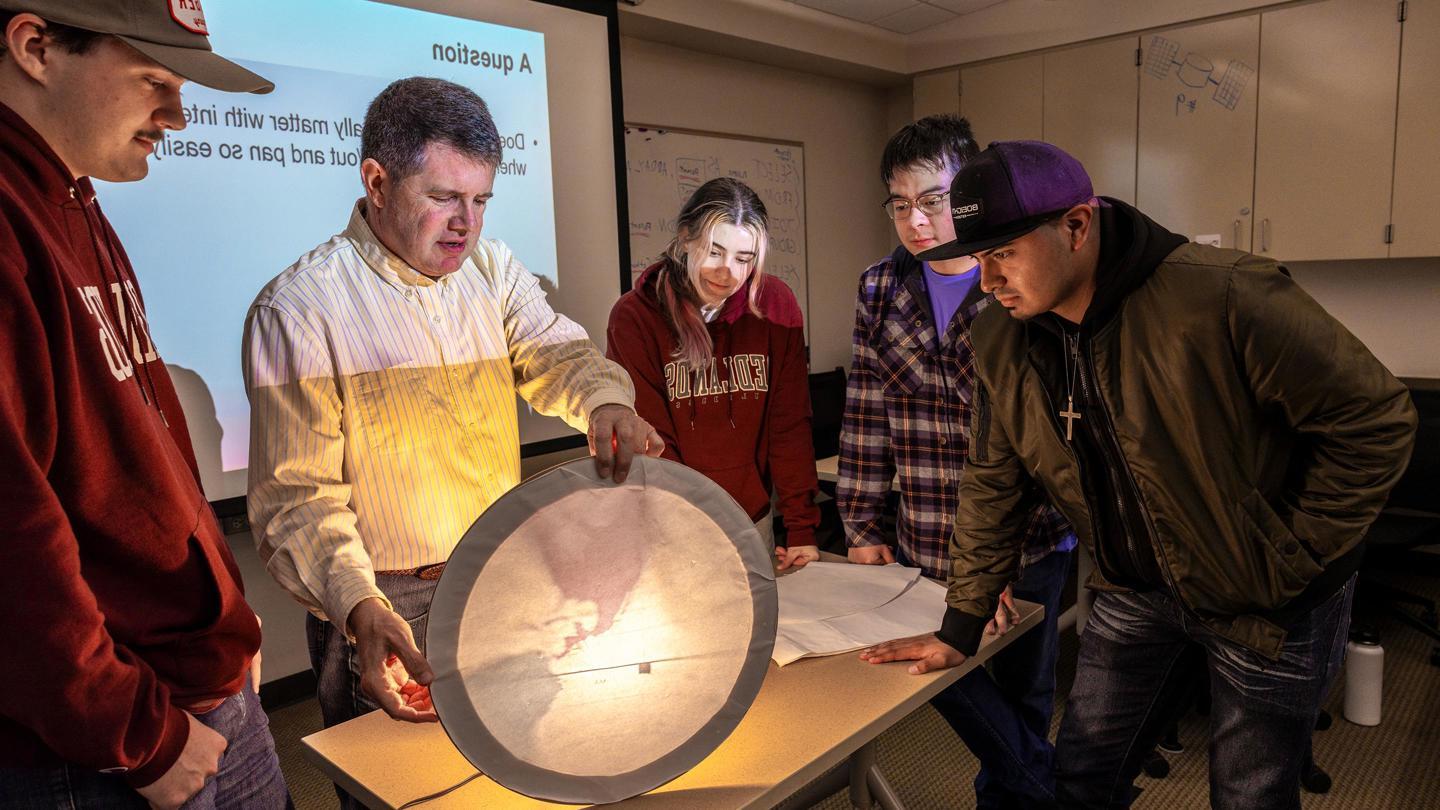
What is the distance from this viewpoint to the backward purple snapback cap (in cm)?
123

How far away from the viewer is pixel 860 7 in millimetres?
4316

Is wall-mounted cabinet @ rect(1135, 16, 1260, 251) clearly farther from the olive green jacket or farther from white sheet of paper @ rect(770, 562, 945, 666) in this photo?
white sheet of paper @ rect(770, 562, 945, 666)

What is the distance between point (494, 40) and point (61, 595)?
2.10 m

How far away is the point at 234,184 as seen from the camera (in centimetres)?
208

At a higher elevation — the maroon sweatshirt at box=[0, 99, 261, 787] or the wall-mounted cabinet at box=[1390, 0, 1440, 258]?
the wall-mounted cabinet at box=[1390, 0, 1440, 258]

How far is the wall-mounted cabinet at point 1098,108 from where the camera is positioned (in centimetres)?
421

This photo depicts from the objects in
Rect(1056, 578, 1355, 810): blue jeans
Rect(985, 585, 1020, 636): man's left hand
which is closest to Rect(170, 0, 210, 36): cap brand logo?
Rect(985, 585, 1020, 636): man's left hand

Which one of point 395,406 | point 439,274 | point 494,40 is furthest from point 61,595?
point 494,40

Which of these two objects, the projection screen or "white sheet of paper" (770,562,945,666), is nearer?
"white sheet of paper" (770,562,945,666)

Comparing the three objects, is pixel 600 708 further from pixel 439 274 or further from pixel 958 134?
pixel 958 134

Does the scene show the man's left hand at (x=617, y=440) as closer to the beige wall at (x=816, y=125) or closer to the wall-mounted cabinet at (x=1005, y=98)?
the beige wall at (x=816, y=125)

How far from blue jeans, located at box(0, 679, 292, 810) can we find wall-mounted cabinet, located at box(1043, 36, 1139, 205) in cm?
429

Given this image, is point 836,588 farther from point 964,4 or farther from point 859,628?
point 964,4

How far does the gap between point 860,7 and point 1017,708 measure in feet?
11.8
